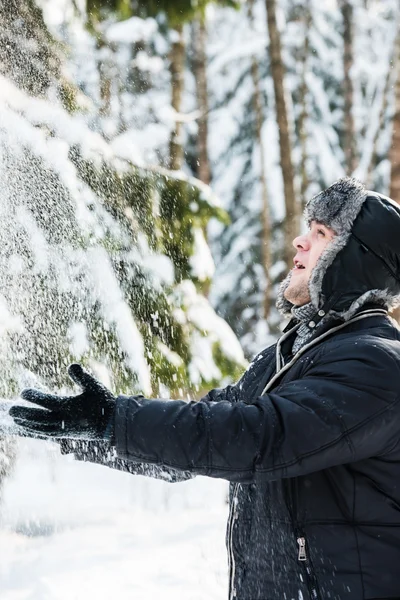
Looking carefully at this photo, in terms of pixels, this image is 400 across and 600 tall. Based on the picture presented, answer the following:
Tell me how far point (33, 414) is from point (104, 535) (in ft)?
15.5

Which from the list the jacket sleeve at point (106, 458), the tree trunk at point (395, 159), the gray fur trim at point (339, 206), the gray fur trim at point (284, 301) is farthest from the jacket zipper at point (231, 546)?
the tree trunk at point (395, 159)

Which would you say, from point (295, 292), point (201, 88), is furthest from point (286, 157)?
point (295, 292)

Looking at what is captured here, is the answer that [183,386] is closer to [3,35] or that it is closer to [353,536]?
[3,35]

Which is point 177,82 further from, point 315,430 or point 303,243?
point 315,430

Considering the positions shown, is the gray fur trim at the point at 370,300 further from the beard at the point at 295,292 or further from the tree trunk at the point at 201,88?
the tree trunk at the point at 201,88

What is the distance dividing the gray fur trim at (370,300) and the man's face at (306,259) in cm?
20

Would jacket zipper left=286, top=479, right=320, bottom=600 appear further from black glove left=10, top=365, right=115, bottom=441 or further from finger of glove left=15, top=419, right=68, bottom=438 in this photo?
finger of glove left=15, top=419, right=68, bottom=438

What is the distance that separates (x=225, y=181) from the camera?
71.3 ft

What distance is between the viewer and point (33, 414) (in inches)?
72.0

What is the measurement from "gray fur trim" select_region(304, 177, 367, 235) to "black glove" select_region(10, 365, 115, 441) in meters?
0.92

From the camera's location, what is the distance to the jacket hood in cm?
218

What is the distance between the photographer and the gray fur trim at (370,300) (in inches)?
84.7

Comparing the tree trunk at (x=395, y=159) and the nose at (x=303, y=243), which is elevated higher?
the tree trunk at (x=395, y=159)

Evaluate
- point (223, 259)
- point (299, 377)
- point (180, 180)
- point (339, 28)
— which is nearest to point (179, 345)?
point (180, 180)
